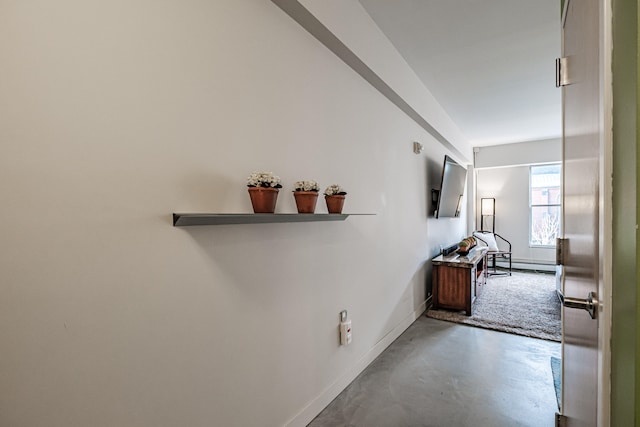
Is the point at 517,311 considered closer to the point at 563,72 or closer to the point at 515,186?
the point at 563,72

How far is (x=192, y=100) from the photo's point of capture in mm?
1199

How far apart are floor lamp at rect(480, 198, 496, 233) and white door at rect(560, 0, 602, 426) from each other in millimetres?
6106

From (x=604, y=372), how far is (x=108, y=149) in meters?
1.54

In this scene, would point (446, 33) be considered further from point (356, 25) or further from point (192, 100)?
point (192, 100)

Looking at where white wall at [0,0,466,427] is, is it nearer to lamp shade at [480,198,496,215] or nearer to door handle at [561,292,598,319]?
door handle at [561,292,598,319]

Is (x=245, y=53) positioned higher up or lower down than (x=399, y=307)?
higher up

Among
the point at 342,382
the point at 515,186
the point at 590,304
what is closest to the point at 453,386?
the point at 342,382

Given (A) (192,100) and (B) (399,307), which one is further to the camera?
(B) (399,307)

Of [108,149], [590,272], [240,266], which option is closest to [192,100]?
[108,149]

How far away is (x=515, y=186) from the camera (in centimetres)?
670

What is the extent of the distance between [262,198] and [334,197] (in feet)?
1.93

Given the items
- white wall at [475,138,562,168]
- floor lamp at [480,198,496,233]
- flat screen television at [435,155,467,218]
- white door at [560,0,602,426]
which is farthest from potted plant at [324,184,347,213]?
floor lamp at [480,198,496,233]

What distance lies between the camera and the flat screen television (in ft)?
13.5

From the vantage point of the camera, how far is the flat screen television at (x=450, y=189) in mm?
4129
